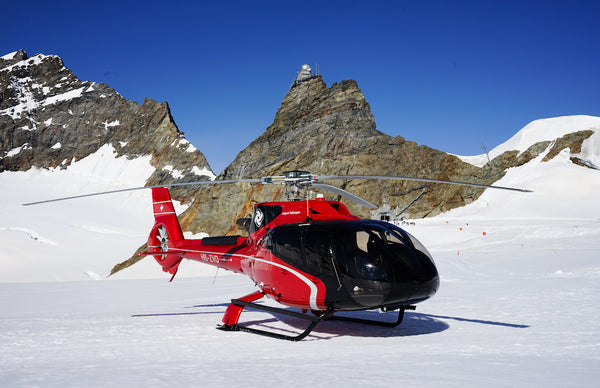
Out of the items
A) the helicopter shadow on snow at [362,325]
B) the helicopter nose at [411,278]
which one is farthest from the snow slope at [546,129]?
the helicopter nose at [411,278]

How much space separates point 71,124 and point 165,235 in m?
112

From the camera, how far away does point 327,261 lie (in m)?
7.00

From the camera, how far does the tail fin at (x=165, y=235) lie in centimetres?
1124

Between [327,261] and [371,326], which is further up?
[327,261]

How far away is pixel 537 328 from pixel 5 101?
12997 cm

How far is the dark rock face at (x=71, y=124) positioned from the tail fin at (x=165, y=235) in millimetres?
81251

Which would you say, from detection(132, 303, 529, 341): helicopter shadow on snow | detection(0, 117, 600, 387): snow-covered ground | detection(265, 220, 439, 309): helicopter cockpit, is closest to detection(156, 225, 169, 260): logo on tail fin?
detection(0, 117, 600, 387): snow-covered ground

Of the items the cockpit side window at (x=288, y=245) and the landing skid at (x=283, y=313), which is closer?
the landing skid at (x=283, y=313)

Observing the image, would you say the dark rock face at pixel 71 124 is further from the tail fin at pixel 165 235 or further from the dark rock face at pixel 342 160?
the tail fin at pixel 165 235

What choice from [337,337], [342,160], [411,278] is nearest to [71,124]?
[342,160]

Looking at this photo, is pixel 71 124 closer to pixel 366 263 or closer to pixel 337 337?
pixel 337 337

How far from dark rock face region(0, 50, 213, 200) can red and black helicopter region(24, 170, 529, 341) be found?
8510 centimetres

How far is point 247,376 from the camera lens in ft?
16.1

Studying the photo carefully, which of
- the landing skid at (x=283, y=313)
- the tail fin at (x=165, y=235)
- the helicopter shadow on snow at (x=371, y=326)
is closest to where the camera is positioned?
the landing skid at (x=283, y=313)
